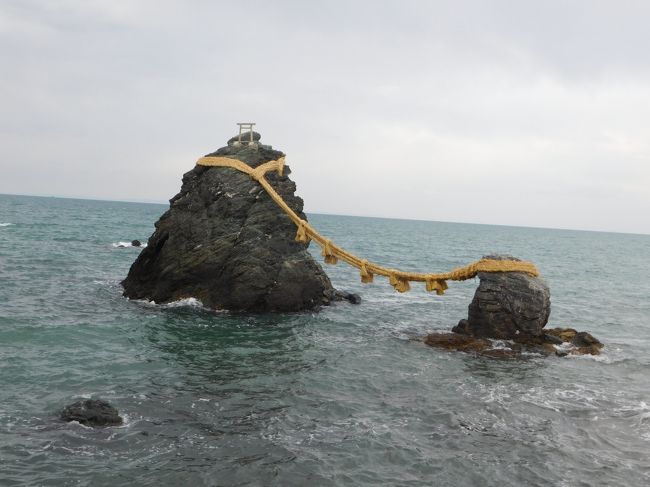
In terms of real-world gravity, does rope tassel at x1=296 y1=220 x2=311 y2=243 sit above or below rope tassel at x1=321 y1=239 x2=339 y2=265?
above

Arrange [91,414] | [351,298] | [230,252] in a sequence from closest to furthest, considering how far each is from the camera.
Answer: [91,414]
[230,252]
[351,298]

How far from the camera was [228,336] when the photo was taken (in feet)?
62.1

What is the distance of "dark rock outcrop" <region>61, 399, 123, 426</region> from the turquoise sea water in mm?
201

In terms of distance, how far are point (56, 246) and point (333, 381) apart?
36328 millimetres

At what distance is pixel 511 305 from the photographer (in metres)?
19.2

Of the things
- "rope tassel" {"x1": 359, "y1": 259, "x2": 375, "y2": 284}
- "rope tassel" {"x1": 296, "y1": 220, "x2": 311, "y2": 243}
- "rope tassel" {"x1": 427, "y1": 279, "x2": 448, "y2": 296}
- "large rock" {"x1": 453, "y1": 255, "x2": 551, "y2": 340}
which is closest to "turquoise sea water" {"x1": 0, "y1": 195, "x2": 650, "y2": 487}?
"large rock" {"x1": 453, "y1": 255, "x2": 551, "y2": 340}

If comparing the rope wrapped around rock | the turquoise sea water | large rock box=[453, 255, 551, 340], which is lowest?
the turquoise sea water

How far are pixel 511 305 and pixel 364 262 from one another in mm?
5479

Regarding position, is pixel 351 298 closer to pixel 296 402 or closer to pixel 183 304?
pixel 183 304

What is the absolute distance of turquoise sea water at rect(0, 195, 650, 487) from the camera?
33.7 ft

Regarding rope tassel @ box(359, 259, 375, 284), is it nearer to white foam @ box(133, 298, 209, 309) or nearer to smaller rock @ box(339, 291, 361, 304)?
smaller rock @ box(339, 291, 361, 304)

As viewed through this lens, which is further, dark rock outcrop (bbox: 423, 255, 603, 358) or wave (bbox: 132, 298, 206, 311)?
wave (bbox: 132, 298, 206, 311)

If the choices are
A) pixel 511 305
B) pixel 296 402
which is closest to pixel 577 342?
pixel 511 305

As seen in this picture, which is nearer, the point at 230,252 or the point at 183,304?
the point at 230,252
